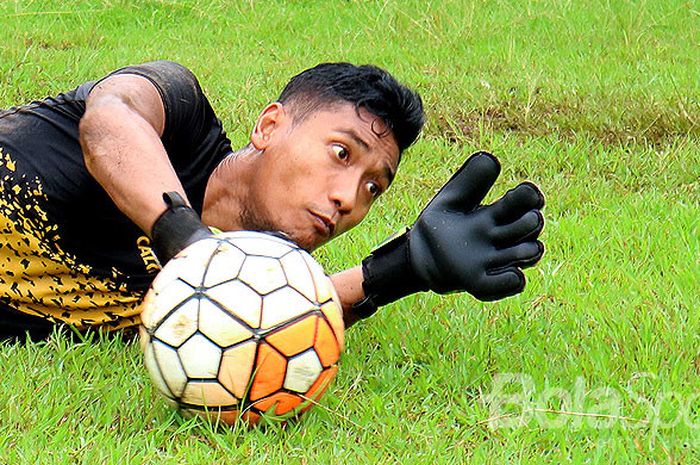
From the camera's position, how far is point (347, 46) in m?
6.86

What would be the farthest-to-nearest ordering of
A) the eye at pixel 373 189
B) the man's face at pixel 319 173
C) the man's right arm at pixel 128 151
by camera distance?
the eye at pixel 373 189 → the man's face at pixel 319 173 → the man's right arm at pixel 128 151

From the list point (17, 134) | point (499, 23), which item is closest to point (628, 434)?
point (17, 134)

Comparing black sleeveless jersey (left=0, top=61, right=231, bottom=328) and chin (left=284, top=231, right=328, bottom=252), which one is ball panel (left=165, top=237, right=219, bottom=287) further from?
black sleeveless jersey (left=0, top=61, right=231, bottom=328)

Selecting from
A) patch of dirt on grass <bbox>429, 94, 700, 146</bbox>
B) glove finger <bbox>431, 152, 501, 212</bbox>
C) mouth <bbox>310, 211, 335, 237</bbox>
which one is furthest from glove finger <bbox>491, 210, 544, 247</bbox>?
patch of dirt on grass <bbox>429, 94, 700, 146</bbox>

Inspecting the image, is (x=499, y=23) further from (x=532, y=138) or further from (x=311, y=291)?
Result: (x=311, y=291)

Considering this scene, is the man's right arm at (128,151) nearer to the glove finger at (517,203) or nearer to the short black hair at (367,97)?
the short black hair at (367,97)

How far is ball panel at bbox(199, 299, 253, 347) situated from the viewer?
7.75 ft

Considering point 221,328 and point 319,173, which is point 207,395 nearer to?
point 221,328

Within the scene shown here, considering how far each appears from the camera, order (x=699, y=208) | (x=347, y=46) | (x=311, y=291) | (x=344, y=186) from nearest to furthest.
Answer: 1. (x=311, y=291)
2. (x=344, y=186)
3. (x=699, y=208)
4. (x=347, y=46)

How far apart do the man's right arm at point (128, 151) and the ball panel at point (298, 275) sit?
1.12 feet

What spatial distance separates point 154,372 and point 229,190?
0.96 metres

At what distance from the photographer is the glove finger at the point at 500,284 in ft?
8.91

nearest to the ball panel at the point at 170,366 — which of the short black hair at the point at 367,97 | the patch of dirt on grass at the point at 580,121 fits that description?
the short black hair at the point at 367,97

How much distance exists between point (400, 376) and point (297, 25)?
490 cm
